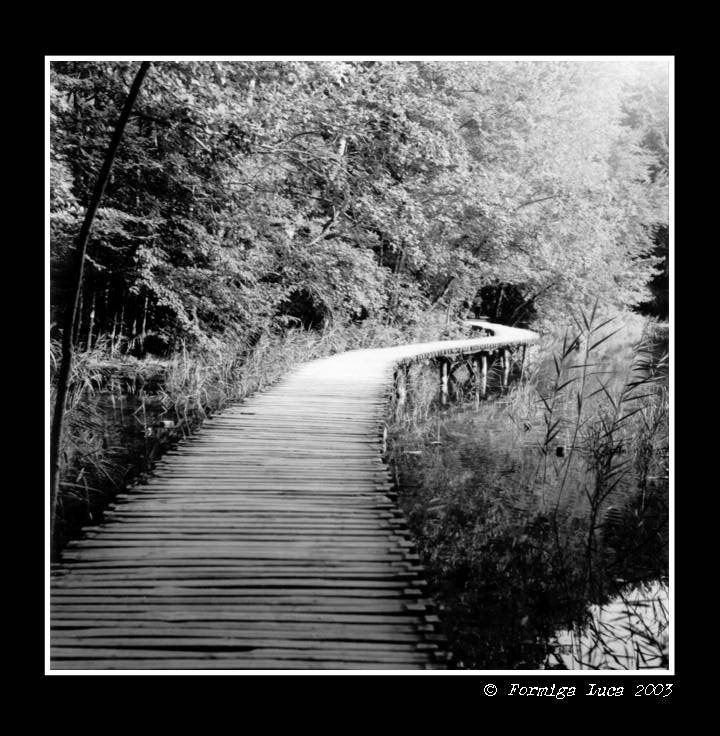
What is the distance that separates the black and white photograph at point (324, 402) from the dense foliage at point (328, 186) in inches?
1.9

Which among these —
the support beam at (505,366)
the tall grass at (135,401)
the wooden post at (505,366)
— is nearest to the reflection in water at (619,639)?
the tall grass at (135,401)

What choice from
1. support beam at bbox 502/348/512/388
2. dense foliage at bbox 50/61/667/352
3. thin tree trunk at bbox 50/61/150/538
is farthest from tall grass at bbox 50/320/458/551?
support beam at bbox 502/348/512/388

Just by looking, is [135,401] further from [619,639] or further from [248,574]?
[619,639]

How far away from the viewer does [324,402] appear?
5840mm

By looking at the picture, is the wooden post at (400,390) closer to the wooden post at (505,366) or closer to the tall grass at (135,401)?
the tall grass at (135,401)

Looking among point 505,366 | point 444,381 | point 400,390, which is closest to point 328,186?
point 400,390

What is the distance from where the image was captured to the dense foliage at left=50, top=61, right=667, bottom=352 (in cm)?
→ 574

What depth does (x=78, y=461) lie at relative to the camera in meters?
4.74
